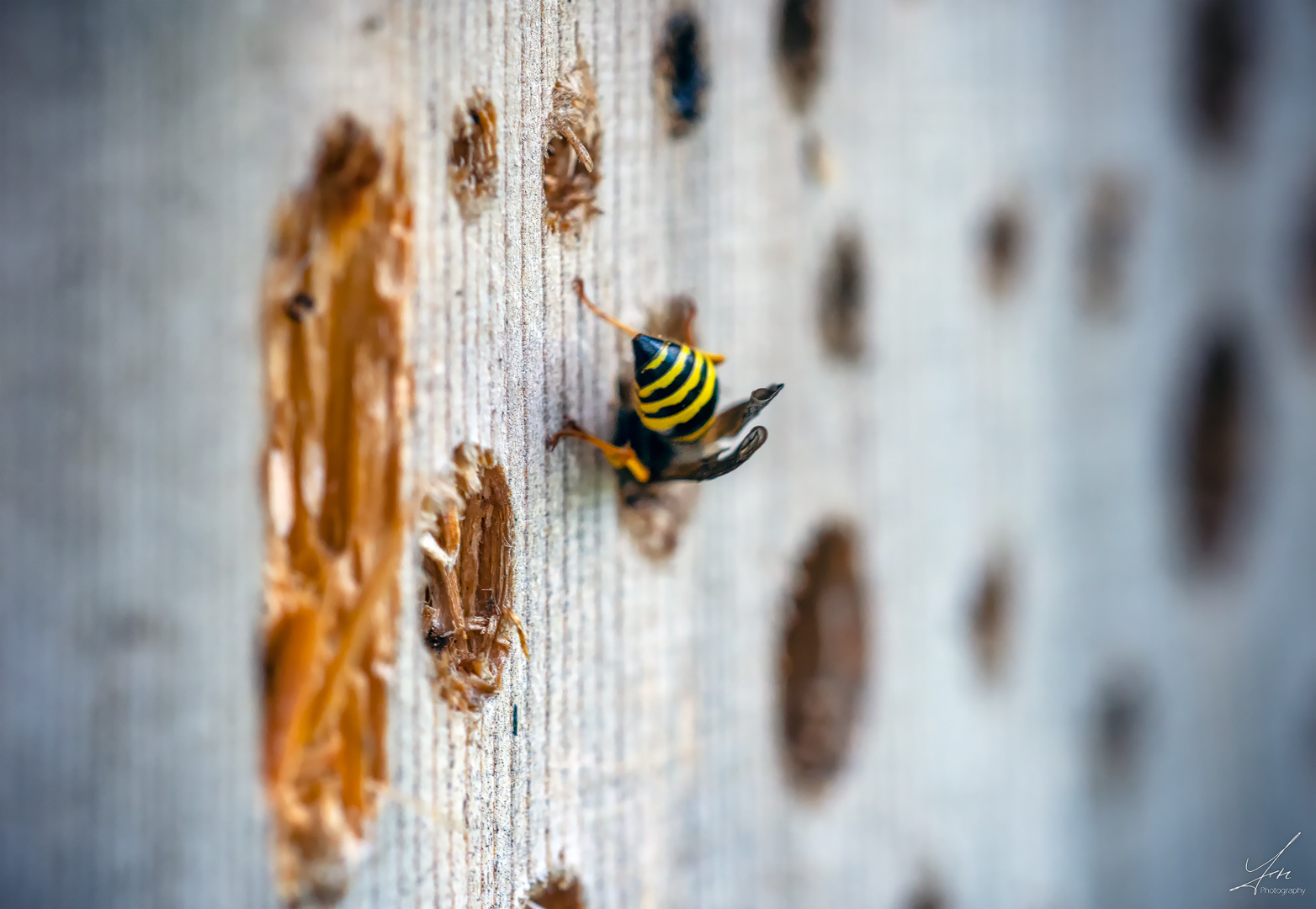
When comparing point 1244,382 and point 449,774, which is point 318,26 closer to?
point 449,774

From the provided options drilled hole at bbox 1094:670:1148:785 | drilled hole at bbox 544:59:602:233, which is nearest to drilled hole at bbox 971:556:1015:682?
drilled hole at bbox 1094:670:1148:785

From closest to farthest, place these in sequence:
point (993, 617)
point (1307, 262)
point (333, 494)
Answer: point (333, 494), point (993, 617), point (1307, 262)

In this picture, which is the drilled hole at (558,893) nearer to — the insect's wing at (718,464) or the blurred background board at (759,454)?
the blurred background board at (759,454)

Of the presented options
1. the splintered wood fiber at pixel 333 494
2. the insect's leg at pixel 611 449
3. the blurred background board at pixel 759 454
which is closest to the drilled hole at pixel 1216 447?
the blurred background board at pixel 759 454

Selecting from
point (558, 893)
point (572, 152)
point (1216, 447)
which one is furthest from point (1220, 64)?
point (558, 893)

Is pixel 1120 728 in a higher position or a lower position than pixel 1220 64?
lower

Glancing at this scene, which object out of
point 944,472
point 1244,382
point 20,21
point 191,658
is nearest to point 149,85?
point 20,21
